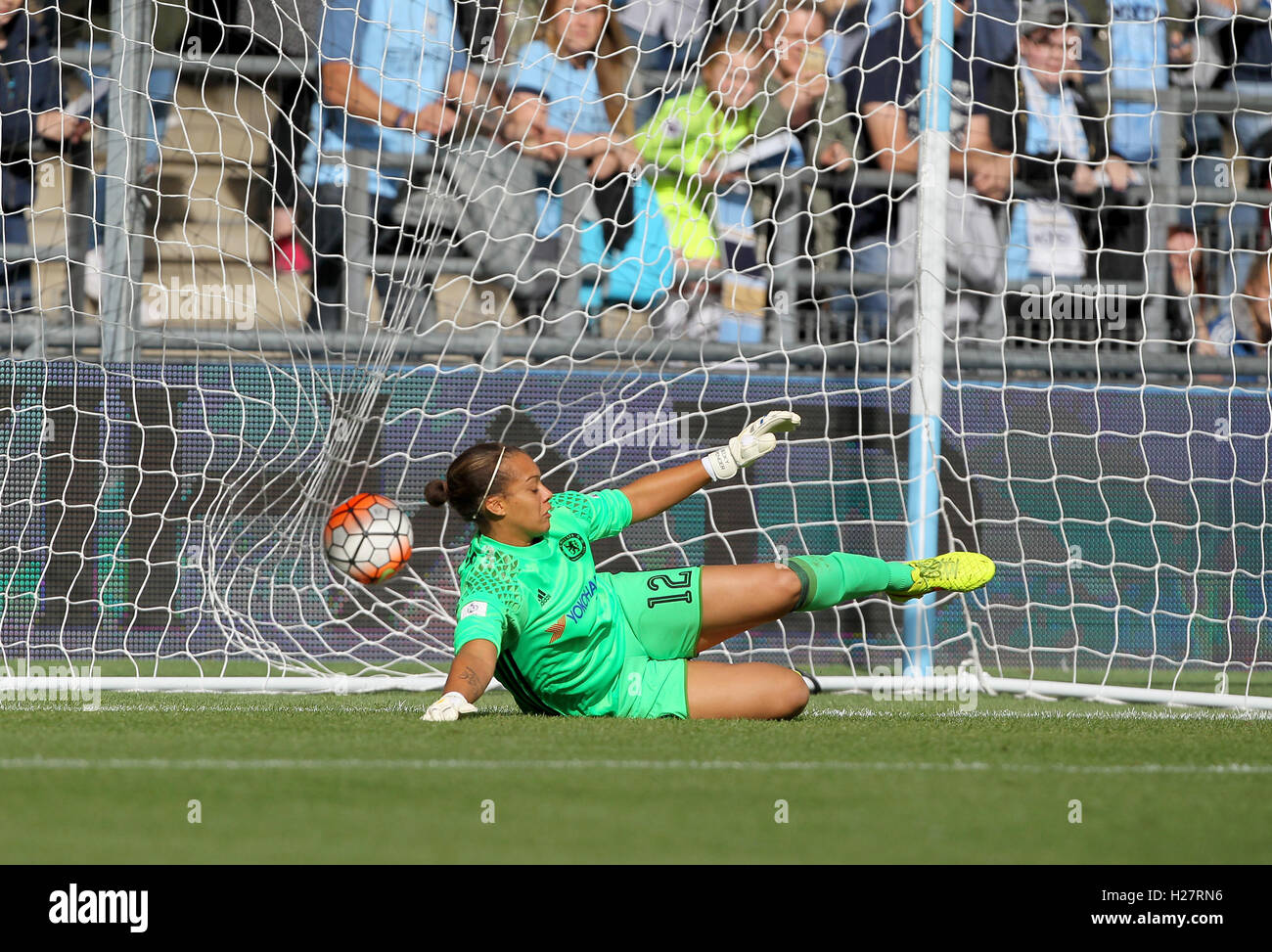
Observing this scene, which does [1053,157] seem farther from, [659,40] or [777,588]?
[777,588]

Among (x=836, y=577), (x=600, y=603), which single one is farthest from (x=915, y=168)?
(x=600, y=603)

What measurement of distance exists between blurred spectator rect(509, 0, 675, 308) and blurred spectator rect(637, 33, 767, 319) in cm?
12

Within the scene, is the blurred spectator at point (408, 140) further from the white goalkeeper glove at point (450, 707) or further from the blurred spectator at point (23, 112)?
the white goalkeeper glove at point (450, 707)

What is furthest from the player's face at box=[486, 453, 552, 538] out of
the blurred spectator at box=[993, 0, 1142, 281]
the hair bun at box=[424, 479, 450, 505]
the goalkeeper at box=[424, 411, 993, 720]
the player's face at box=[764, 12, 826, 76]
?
the blurred spectator at box=[993, 0, 1142, 281]

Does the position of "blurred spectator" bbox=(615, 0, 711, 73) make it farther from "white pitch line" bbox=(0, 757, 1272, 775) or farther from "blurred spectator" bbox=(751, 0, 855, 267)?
"white pitch line" bbox=(0, 757, 1272, 775)

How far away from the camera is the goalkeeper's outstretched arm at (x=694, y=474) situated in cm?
434

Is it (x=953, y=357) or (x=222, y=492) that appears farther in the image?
(x=953, y=357)

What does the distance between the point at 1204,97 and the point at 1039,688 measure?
2909 mm

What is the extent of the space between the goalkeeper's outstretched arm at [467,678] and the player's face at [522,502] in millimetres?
385

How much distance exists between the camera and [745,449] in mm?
4422

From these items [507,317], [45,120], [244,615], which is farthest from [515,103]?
[244,615]

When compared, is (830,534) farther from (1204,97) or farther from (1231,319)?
(1204,97)

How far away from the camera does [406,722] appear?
3738 mm

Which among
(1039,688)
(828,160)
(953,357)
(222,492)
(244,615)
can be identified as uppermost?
(828,160)
